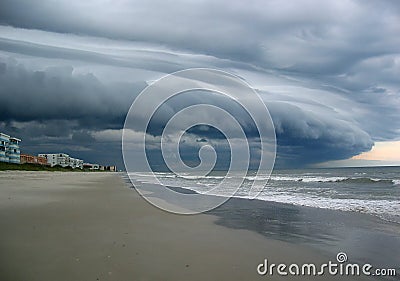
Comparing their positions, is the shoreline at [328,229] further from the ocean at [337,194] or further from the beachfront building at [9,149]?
the beachfront building at [9,149]

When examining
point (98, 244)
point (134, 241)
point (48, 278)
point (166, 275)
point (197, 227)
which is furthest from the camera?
point (197, 227)

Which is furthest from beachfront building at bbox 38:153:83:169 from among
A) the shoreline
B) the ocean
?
the shoreline

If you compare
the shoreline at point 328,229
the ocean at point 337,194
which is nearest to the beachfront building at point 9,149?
the ocean at point 337,194

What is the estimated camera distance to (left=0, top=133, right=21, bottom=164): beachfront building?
9815 centimetres

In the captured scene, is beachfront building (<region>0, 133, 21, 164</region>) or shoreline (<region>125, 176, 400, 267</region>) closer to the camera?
shoreline (<region>125, 176, 400, 267</region>)

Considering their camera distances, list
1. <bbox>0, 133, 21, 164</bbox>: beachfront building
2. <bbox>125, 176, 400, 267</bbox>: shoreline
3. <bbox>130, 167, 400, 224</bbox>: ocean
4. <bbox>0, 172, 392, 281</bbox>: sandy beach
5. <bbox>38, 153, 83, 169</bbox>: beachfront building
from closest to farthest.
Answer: <bbox>0, 172, 392, 281</bbox>: sandy beach < <bbox>125, 176, 400, 267</bbox>: shoreline < <bbox>130, 167, 400, 224</bbox>: ocean < <bbox>0, 133, 21, 164</bbox>: beachfront building < <bbox>38, 153, 83, 169</bbox>: beachfront building

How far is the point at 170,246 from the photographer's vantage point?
8242 mm

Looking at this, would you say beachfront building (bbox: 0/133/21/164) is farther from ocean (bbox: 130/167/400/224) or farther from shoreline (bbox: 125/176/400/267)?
shoreline (bbox: 125/176/400/267)

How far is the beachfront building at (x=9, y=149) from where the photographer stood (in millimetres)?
98150

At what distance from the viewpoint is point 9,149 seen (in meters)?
107

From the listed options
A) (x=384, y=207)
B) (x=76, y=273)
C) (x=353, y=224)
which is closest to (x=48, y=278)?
(x=76, y=273)

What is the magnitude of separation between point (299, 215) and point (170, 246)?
806cm

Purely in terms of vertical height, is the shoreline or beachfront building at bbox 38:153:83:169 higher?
beachfront building at bbox 38:153:83:169

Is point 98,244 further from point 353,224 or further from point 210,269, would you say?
point 353,224
